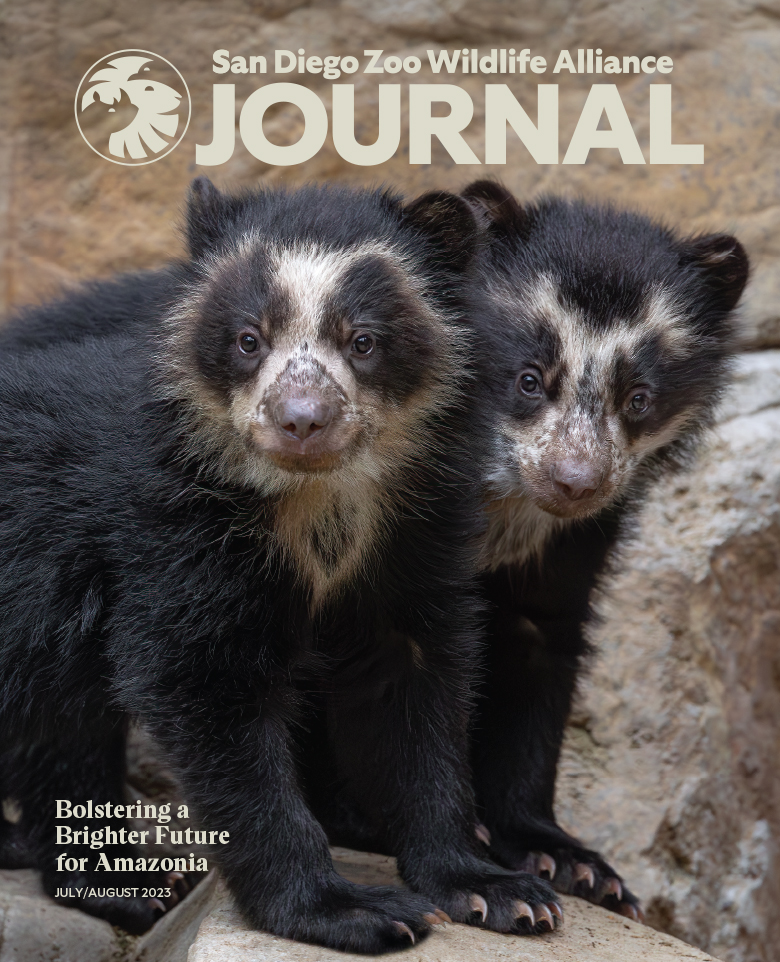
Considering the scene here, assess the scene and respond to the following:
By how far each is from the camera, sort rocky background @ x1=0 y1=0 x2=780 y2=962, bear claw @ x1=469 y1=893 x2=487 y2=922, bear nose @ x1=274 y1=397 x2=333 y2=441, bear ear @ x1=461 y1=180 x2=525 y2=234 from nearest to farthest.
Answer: bear nose @ x1=274 y1=397 x2=333 y2=441, bear claw @ x1=469 y1=893 x2=487 y2=922, bear ear @ x1=461 y1=180 x2=525 y2=234, rocky background @ x1=0 y1=0 x2=780 y2=962

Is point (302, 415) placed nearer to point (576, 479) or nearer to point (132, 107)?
point (576, 479)

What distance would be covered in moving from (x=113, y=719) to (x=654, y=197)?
5018 mm

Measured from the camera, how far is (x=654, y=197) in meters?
7.97

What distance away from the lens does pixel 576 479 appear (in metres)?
4.80

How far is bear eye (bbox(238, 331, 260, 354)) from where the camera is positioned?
14.0 ft

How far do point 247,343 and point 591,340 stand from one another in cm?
162

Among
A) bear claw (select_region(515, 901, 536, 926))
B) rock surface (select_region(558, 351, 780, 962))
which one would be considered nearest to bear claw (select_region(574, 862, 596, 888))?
bear claw (select_region(515, 901, 536, 926))

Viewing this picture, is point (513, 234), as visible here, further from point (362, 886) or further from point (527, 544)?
point (362, 886)

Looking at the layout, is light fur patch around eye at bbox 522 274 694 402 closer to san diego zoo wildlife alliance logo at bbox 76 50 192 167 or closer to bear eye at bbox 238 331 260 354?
bear eye at bbox 238 331 260 354

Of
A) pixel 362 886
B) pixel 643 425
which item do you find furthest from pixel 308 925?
pixel 643 425

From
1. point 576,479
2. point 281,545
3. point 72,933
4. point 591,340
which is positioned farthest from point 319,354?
point 72,933

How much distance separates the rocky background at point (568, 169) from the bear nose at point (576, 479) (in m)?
2.38

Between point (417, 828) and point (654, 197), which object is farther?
point (654, 197)

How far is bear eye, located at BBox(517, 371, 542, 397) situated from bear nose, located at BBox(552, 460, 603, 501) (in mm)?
430
